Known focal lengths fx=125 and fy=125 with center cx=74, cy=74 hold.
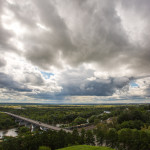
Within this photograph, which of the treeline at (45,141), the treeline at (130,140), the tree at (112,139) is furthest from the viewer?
the tree at (112,139)

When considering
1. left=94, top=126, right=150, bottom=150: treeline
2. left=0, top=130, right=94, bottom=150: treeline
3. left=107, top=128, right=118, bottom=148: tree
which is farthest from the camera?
left=107, top=128, right=118, bottom=148: tree

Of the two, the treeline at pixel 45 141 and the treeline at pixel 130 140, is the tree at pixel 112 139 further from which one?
the treeline at pixel 45 141

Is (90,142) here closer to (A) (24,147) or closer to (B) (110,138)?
(B) (110,138)

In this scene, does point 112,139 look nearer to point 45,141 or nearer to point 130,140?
point 130,140

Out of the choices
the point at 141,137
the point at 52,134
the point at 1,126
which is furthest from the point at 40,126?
the point at 141,137

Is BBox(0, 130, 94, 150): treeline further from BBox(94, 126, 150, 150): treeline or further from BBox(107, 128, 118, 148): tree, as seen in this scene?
BBox(94, 126, 150, 150): treeline

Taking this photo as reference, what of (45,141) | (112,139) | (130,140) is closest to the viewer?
(45,141)

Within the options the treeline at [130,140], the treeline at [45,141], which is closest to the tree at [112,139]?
the treeline at [130,140]

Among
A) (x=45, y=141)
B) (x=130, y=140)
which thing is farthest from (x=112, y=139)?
(x=45, y=141)

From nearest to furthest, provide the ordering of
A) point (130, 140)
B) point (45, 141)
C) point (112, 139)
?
point (45, 141) → point (130, 140) → point (112, 139)

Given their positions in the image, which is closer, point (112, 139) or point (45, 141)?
point (45, 141)

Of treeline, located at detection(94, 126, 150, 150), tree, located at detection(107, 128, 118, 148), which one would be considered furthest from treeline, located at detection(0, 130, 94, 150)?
treeline, located at detection(94, 126, 150, 150)
